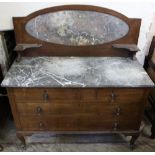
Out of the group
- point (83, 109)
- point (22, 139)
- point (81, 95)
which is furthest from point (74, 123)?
point (22, 139)

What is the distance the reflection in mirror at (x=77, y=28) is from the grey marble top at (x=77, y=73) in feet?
0.54

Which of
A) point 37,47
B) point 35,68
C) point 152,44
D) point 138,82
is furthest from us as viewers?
point 152,44

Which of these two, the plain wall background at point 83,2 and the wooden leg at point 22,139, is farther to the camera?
the wooden leg at point 22,139

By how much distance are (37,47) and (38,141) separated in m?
0.88

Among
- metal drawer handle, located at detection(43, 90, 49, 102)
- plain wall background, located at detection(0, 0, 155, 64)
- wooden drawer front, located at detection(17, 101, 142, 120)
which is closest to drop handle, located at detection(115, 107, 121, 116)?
wooden drawer front, located at detection(17, 101, 142, 120)

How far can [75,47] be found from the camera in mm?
1645

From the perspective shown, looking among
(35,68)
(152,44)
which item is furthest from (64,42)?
(152,44)

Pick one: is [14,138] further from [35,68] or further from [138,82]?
[138,82]

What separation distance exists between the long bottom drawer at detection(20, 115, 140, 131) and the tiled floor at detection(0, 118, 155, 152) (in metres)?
0.22

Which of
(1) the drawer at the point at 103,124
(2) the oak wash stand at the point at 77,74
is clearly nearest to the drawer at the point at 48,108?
(2) the oak wash stand at the point at 77,74

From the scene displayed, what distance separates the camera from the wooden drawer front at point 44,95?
1.35m

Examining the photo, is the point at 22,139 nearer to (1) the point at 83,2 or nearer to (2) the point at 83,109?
(2) the point at 83,109

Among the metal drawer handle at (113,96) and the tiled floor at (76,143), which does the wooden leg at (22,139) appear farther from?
the metal drawer handle at (113,96)

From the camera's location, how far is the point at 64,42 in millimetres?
1633
